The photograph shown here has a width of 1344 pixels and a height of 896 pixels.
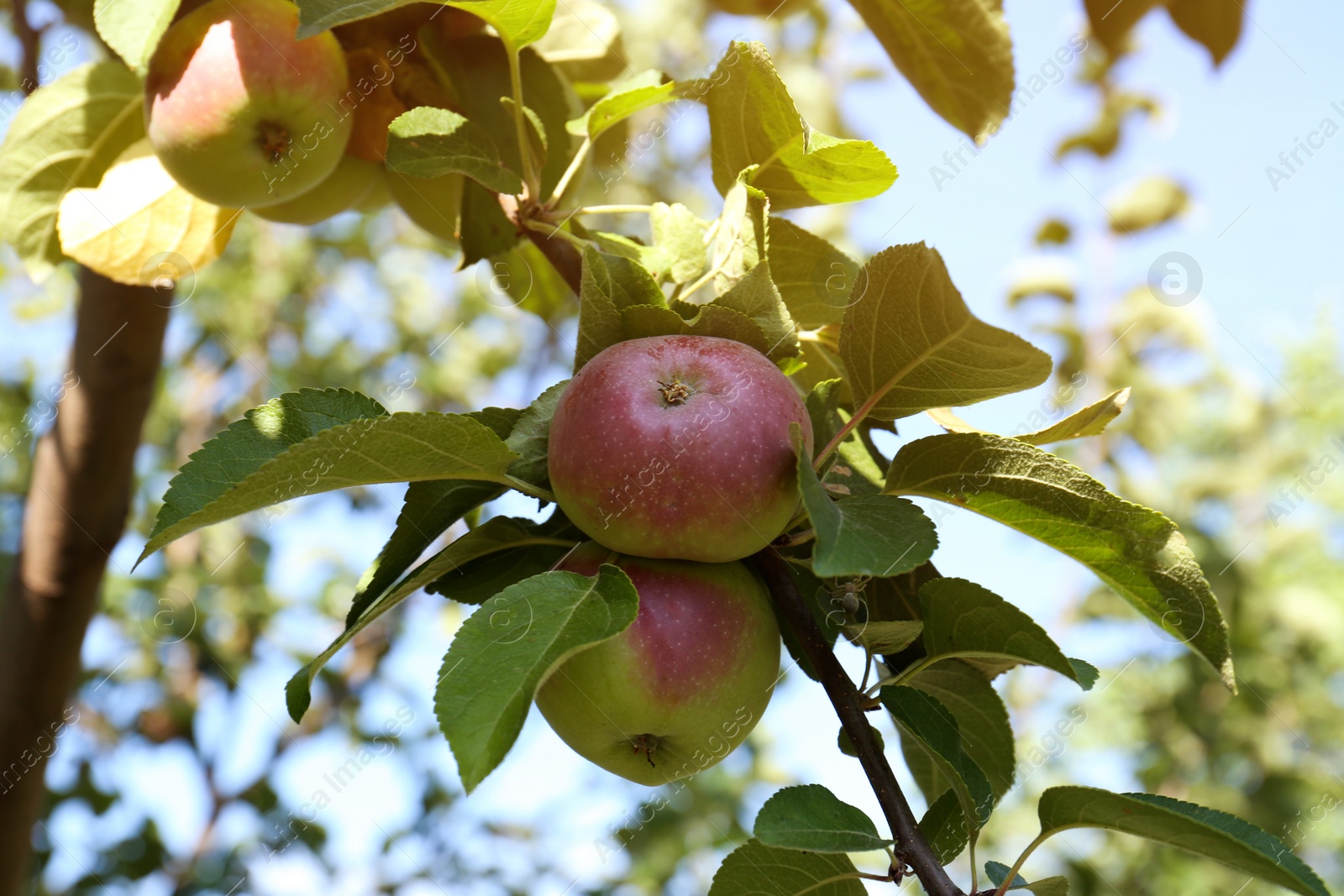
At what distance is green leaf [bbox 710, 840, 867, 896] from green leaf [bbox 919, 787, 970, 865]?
0.06 metres

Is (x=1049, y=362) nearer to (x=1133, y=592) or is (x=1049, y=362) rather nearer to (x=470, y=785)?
(x=1133, y=592)

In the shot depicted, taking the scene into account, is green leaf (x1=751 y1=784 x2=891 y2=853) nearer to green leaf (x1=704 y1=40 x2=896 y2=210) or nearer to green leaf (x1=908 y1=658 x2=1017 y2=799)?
green leaf (x1=908 y1=658 x2=1017 y2=799)

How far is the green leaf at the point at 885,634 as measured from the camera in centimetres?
73

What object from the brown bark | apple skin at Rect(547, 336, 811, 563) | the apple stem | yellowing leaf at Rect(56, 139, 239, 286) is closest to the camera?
apple skin at Rect(547, 336, 811, 563)

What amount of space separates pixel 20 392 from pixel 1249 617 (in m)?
4.35

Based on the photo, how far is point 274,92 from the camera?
38.9 inches

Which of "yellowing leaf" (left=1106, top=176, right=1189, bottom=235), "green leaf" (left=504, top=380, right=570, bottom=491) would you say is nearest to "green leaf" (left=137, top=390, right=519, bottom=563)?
"green leaf" (left=504, top=380, right=570, bottom=491)

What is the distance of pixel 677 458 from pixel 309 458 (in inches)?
9.0

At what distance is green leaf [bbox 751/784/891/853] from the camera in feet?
2.12

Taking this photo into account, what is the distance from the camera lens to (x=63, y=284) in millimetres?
3703

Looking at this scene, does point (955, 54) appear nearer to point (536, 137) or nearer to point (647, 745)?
point (536, 137)

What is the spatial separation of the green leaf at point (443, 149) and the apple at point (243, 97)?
19 cm

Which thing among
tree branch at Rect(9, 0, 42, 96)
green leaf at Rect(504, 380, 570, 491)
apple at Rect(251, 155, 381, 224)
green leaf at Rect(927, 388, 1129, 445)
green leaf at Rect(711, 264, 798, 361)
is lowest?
tree branch at Rect(9, 0, 42, 96)

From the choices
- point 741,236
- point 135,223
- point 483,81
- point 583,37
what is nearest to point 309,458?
point 741,236
